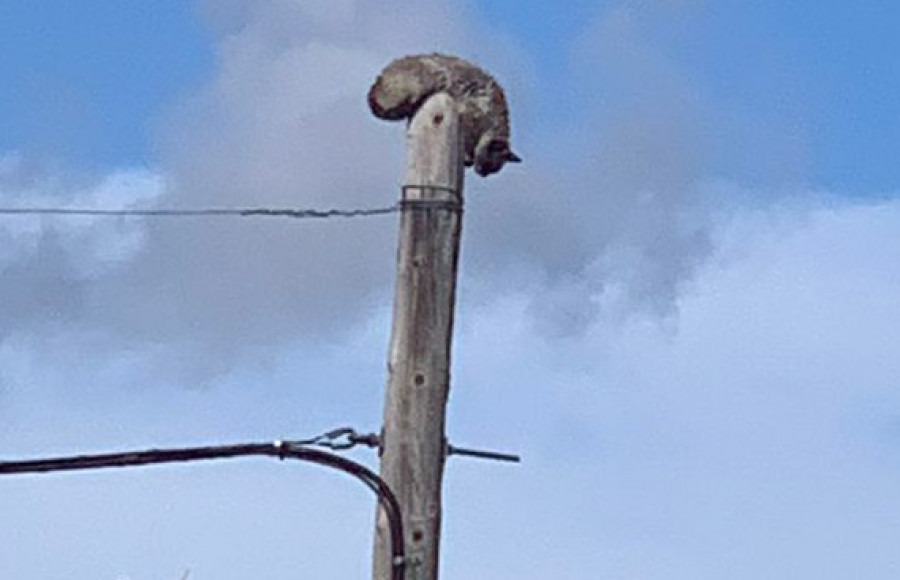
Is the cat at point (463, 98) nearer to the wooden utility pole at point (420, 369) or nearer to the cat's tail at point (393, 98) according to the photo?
the cat's tail at point (393, 98)

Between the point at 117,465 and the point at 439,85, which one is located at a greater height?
the point at 439,85

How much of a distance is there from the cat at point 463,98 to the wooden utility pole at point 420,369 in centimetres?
28

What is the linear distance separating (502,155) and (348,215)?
2.05 feet

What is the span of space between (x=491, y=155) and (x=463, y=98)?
22 cm

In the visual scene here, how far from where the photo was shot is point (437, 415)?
21.5 ft

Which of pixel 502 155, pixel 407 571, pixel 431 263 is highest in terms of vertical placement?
pixel 502 155

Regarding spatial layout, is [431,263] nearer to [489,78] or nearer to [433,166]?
[433,166]

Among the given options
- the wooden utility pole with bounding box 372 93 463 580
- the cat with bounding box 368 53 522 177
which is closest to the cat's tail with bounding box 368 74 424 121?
the cat with bounding box 368 53 522 177

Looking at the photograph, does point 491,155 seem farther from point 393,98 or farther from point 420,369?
point 420,369

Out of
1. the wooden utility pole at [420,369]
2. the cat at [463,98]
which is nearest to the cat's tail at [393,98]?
the cat at [463,98]

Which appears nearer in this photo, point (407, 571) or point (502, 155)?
point (407, 571)

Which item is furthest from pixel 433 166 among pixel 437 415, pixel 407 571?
pixel 407 571

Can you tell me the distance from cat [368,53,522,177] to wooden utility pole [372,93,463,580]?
0.28 metres

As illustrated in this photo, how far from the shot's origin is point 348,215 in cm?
725
